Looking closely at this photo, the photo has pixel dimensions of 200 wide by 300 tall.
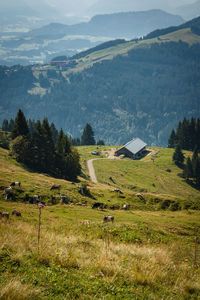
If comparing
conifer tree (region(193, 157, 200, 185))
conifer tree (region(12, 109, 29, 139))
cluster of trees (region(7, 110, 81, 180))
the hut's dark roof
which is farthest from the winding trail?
conifer tree (region(193, 157, 200, 185))

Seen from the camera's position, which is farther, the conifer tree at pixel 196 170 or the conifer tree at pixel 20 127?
the conifer tree at pixel 196 170

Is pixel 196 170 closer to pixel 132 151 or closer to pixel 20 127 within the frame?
pixel 132 151

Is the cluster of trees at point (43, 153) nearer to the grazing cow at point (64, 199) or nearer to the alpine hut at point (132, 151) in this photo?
the grazing cow at point (64, 199)

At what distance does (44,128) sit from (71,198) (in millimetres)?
37530

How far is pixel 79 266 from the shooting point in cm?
856

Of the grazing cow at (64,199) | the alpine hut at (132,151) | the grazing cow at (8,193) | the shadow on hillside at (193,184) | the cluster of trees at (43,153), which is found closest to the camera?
the grazing cow at (8,193)

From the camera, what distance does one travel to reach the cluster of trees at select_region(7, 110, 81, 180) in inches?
2398

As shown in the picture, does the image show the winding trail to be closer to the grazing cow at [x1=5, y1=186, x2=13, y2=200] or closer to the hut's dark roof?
the hut's dark roof

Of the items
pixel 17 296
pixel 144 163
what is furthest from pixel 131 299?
pixel 144 163

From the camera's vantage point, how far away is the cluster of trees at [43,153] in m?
60.9

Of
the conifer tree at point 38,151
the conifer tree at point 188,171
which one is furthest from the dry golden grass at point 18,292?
the conifer tree at point 188,171

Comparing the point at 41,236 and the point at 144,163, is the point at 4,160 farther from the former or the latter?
the point at 144,163

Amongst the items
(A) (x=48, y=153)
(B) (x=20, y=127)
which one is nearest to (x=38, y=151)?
(A) (x=48, y=153)

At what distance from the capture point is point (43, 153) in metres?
63.1
